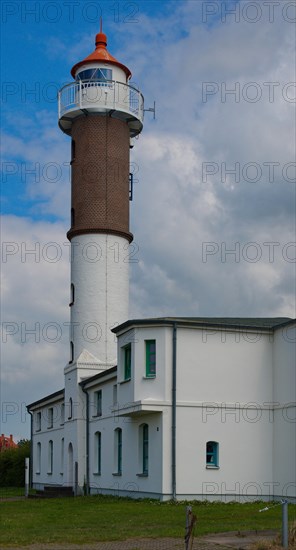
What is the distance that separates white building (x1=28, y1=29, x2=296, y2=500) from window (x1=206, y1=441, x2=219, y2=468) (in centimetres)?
3

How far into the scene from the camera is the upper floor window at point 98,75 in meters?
37.6

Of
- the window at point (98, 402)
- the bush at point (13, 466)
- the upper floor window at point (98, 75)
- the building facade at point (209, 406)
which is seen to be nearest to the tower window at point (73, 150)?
the upper floor window at point (98, 75)

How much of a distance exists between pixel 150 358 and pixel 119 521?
29.6 feet

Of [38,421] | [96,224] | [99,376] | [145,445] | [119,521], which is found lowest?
[119,521]

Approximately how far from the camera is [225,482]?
2766 centimetres

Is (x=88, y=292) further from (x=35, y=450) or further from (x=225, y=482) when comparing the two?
(x=35, y=450)

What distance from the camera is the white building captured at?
27531 mm

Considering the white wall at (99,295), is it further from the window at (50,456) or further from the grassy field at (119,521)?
the window at (50,456)

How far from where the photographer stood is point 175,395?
90.9 feet

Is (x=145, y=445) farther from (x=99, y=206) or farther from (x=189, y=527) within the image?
(x=189, y=527)

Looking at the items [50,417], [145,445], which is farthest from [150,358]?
[50,417]

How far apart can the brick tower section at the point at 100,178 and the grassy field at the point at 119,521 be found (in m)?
13.3

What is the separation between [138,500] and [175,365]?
15.9ft

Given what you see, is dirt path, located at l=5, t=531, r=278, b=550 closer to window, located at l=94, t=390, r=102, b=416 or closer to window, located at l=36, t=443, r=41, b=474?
window, located at l=94, t=390, r=102, b=416
